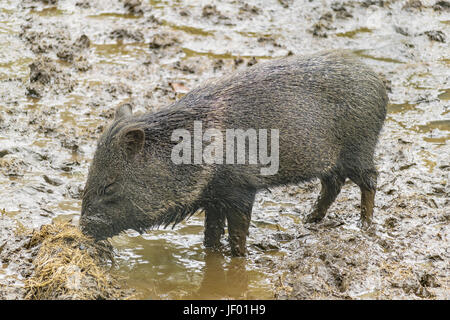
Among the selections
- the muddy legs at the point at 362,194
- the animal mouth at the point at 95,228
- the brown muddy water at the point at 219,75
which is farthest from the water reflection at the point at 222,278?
the muddy legs at the point at 362,194

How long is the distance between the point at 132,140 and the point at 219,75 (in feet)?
14.1

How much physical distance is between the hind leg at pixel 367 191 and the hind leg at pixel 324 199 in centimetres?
20

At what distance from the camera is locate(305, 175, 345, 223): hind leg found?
666 cm

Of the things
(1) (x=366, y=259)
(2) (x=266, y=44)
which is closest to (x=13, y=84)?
(2) (x=266, y=44)

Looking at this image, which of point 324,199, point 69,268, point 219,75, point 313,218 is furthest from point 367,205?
point 219,75

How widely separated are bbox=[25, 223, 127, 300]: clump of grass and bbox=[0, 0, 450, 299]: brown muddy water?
20 centimetres

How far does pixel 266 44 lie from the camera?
34.0 feet

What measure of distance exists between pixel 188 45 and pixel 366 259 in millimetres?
5521

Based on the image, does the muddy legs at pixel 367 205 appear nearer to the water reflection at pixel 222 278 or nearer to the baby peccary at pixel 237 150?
the baby peccary at pixel 237 150

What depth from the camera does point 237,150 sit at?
575 cm

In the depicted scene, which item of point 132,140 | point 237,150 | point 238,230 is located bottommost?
point 238,230

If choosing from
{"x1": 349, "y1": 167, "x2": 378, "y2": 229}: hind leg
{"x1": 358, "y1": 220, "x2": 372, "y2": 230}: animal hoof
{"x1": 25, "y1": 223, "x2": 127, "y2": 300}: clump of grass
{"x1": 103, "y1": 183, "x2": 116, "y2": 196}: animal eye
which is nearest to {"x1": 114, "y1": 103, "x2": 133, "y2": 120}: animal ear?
{"x1": 103, "y1": 183, "x2": 116, "y2": 196}: animal eye

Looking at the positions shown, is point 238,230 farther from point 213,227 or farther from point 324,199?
point 324,199
